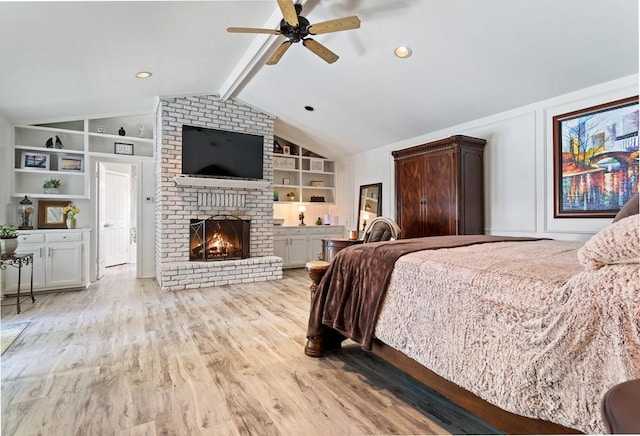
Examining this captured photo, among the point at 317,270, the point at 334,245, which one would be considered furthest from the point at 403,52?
the point at 334,245

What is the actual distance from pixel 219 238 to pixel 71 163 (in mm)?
2483

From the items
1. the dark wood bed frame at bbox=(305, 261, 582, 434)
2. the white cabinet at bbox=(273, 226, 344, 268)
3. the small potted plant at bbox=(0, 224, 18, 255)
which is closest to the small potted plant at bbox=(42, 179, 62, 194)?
the small potted plant at bbox=(0, 224, 18, 255)

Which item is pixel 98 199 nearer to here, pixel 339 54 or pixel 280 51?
pixel 280 51

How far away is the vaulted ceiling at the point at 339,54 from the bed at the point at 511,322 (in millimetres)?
2211

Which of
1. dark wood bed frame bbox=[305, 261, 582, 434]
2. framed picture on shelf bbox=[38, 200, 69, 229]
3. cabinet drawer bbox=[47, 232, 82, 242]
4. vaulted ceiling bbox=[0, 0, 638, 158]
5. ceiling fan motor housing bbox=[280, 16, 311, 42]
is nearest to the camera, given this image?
dark wood bed frame bbox=[305, 261, 582, 434]

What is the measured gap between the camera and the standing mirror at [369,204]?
20.0 feet

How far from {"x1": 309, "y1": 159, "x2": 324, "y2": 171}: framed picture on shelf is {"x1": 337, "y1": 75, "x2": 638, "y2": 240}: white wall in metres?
3.05

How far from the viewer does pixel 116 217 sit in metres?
6.81

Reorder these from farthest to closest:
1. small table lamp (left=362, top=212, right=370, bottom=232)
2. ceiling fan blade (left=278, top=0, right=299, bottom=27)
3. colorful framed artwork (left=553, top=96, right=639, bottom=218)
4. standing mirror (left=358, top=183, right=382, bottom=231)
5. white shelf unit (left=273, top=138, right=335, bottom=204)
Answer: white shelf unit (left=273, top=138, right=335, bottom=204) < small table lamp (left=362, top=212, right=370, bottom=232) < standing mirror (left=358, top=183, right=382, bottom=231) < colorful framed artwork (left=553, top=96, right=639, bottom=218) < ceiling fan blade (left=278, top=0, right=299, bottom=27)

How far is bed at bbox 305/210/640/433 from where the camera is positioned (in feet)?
3.18

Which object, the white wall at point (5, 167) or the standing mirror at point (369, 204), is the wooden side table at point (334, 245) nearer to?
the standing mirror at point (369, 204)

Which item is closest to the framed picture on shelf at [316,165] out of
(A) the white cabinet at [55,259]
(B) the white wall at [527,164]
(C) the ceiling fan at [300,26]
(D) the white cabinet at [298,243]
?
(D) the white cabinet at [298,243]

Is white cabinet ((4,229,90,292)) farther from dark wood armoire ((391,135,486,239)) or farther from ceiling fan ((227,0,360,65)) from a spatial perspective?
dark wood armoire ((391,135,486,239))

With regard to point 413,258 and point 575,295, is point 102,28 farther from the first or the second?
point 575,295
